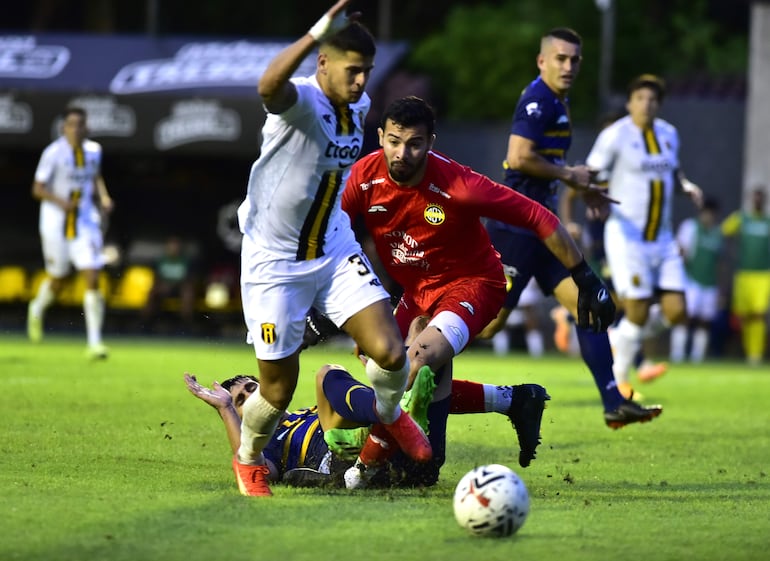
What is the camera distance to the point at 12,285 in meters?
23.9

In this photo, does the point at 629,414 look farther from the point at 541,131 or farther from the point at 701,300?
the point at 701,300

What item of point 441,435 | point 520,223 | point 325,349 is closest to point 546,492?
point 441,435

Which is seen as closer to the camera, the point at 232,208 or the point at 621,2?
the point at 232,208

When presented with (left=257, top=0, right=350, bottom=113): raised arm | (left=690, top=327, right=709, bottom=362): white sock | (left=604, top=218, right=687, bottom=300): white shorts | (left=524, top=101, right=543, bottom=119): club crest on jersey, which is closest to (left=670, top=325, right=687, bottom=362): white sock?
(left=690, top=327, right=709, bottom=362): white sock

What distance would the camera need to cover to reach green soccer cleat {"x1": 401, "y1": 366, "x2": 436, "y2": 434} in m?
7.01

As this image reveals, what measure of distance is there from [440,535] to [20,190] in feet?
70.4

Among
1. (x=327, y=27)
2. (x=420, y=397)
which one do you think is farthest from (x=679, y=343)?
(x=327, y=27)

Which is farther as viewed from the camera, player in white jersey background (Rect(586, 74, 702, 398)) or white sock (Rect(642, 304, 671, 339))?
white sock (Rect(642, 304, 671, 339))

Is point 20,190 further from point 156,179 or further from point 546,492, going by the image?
point 546,492

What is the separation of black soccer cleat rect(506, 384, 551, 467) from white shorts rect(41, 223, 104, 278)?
8483 millimetres

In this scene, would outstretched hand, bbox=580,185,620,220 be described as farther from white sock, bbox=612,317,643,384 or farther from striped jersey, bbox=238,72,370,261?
white sock, bbox=612,317,643,384

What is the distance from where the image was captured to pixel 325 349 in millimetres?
21141

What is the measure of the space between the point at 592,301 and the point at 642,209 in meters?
5.45

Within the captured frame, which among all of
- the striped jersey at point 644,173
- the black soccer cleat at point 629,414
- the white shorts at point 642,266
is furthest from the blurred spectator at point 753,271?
the black soccer cleat at point 629,414
